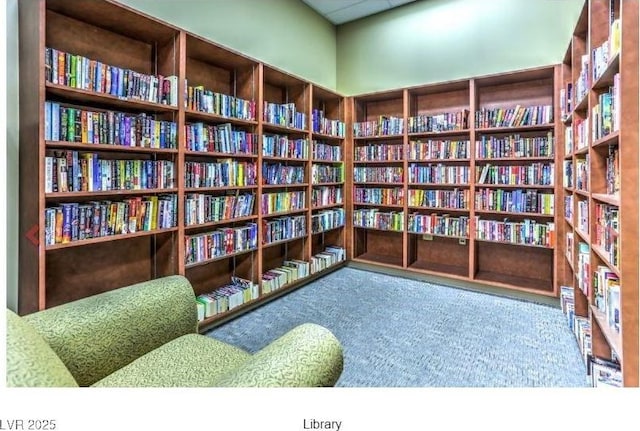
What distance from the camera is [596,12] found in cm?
183

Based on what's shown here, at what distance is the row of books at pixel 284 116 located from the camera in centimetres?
301

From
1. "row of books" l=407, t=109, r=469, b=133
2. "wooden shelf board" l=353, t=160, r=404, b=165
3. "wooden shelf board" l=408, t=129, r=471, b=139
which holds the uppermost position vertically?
"row of books" l=407, t=109, r=469, b=133

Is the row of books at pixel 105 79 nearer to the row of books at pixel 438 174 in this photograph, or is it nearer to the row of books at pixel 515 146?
the row of books at pixel 438 174

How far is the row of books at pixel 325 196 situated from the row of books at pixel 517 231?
153cm

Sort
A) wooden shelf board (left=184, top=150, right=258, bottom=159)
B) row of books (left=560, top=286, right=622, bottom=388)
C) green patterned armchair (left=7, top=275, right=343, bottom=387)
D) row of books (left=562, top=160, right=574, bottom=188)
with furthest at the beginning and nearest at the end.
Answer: row of books (left=562, top=160, right=574, bottom=188) → wooden shelf board (left=184, top=150, right=258, bottom=159) → row of books (left=560, top=286, right=622, bottom=388) → green patterned armchair (left=7, top=275, right=343, bottom=387)

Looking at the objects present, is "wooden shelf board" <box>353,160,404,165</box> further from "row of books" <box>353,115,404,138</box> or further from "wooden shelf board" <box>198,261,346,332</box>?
"wooden shelf board" <box>198,261,346,332</box>

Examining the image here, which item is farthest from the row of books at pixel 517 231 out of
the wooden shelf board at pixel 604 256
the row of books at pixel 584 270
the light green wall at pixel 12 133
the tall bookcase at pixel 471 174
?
the light green wall at pixel 12 133

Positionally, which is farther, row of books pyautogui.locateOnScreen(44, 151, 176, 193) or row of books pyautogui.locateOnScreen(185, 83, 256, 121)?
row of books pyautogui.locateOnScreen(185, 83, 256, 121)

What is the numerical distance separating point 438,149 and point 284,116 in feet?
5.32

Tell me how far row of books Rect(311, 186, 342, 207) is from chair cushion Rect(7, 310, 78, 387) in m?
2.84

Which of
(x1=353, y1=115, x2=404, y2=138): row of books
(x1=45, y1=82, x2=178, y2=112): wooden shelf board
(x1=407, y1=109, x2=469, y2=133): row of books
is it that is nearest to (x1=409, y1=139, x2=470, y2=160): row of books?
(x1=407, y1=109, x2=469, y2=133): row of books

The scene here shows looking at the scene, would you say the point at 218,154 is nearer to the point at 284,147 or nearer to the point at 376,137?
the point at 284,147

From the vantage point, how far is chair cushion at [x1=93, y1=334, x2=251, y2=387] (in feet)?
3.93

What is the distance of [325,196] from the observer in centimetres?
380
